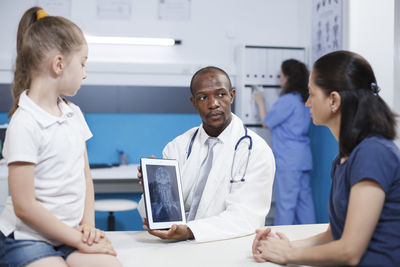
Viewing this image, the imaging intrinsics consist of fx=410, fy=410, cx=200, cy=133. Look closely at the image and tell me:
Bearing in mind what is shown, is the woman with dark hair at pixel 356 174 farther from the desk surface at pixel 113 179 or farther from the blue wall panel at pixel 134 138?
the blue wall panel at pixel 134 138

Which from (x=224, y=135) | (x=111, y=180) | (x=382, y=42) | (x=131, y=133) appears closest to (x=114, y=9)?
(x=131, y=133)

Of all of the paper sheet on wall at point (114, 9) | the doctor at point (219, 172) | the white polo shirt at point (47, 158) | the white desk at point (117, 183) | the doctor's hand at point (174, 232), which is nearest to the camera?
the white polo shirt at point (47, 158)

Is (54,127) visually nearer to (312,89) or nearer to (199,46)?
(312,89)

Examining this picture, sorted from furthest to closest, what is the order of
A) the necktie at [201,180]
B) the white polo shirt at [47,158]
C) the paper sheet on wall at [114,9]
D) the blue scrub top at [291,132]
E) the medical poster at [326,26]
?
the paper sheet on wall at [114,9], the blue scrub top at [291,132], the medical poster at [326,26], the necktie at [201,180], the white polo shirt at [47,158]

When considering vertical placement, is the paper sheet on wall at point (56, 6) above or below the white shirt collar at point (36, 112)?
above

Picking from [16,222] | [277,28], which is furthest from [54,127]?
[277,28]

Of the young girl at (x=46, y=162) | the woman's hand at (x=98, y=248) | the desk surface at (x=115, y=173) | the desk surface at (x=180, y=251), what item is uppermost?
the young girl at (x=46, y=162)

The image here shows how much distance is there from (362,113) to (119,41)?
3.10 metres

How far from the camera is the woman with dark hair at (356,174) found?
100 cm

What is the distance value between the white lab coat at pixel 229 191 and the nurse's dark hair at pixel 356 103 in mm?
449

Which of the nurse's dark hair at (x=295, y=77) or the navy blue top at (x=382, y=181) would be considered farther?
the nurse's dark hair at (x=295, y=77)

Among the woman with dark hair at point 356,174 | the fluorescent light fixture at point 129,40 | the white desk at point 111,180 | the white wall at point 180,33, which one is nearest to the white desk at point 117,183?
the white desk at point 111,180

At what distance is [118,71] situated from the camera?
149 inches

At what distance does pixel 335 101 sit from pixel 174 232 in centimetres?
64
